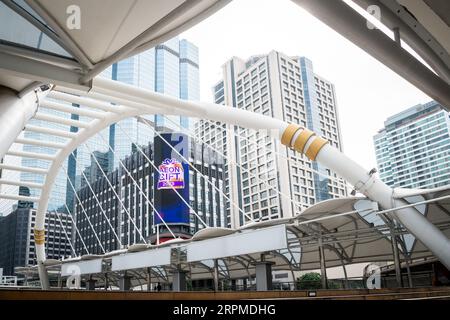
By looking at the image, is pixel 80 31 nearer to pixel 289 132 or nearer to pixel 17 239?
pixel 289 132

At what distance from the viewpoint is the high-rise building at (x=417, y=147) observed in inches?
3920

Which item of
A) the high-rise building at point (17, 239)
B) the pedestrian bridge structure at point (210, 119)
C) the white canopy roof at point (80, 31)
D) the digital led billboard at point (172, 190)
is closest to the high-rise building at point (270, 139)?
the digital led billboard at point (172, 190)

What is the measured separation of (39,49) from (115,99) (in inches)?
456

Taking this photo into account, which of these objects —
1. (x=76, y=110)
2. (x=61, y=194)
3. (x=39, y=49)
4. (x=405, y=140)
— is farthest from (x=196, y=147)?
(x=39, y=49)

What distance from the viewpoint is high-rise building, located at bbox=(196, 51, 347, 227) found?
93.9m

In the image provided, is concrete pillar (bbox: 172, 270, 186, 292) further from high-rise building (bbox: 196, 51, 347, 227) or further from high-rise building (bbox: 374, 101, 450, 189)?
high-rise building (bbox: 374, 101, 450, 189)

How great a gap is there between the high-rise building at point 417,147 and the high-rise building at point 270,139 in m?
14.9

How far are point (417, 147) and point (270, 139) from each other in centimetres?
3687

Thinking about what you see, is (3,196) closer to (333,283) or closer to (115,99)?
(115,99)

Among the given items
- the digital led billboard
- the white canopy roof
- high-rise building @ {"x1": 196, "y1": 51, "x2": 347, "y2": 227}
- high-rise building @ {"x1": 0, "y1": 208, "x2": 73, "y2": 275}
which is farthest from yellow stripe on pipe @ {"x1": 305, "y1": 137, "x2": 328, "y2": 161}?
high-rise building @ {"x1": 196, "y1": 51, "x2": 347, "y2": 227}

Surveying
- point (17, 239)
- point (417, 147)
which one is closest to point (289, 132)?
point (17, 239)

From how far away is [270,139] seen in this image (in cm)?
9469

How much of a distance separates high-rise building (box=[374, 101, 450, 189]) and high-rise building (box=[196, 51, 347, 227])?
14907 millimetres

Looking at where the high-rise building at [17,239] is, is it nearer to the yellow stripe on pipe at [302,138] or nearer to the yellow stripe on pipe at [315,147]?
the yellow stripe on pipe at [302,138]
